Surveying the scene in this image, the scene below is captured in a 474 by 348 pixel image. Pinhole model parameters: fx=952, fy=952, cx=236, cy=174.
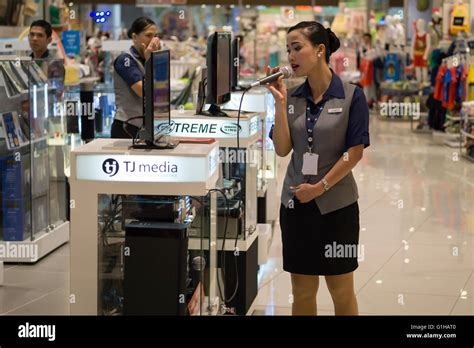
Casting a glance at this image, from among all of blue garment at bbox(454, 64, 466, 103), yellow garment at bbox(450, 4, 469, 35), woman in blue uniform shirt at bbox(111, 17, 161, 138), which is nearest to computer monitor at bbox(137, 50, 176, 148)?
woman in blue uniform shirt at bbox(111, 17, 161, 138)

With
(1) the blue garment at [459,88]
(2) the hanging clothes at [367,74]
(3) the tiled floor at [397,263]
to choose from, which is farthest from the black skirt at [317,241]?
(2) the hanging clothes at [367,74]

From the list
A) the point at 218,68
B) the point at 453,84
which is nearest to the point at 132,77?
the point at 218,68

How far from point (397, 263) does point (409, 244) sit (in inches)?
26.0

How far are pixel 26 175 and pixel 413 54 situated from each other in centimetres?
1215

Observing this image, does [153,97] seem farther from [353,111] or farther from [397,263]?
[397,263]

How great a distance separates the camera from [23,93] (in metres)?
6.59

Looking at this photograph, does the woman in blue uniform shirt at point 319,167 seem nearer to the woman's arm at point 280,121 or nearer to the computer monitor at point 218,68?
the woman's arm at point 280,121

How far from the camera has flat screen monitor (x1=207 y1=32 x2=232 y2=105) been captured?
475 centimetres

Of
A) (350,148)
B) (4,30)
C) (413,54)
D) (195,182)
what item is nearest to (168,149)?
(195,182)

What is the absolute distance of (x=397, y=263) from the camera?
661 centimetres

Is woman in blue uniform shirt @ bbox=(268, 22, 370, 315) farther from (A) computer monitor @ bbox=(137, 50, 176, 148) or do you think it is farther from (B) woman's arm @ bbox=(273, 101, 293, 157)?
(A) computer monitor @ bbox=(137, 50, 176, 148)

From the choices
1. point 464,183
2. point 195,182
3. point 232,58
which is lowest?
point 464,183
